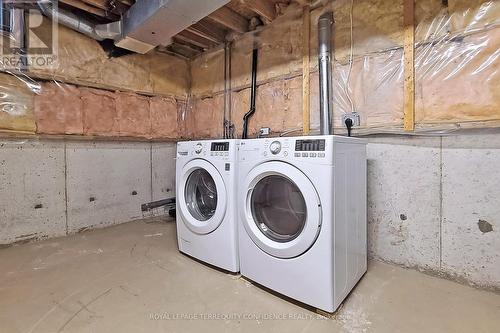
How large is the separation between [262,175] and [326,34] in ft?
4.38

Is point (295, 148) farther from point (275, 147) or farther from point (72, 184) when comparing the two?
point (72, 184)

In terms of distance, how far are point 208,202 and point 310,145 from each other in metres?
1.13

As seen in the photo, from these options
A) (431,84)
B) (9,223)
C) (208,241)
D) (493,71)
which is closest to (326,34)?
(431,84)

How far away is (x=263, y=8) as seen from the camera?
2.30m

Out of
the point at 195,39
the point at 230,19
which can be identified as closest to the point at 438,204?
the point at 230,19

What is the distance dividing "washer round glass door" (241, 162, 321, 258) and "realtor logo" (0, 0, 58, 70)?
2.29 m

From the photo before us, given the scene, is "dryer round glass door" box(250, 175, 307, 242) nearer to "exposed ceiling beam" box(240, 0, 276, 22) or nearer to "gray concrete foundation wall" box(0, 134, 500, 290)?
"gray concrete foundation wall" box(0, 134, 500, 290)

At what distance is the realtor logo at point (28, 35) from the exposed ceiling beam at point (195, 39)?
3.67ft

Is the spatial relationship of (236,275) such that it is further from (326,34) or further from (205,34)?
(205,34)

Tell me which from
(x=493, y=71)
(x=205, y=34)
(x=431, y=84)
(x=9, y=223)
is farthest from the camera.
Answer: (x=205, y=34)

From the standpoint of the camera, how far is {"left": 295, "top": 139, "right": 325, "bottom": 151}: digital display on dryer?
51.9 inches

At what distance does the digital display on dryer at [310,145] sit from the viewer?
4.33 ft

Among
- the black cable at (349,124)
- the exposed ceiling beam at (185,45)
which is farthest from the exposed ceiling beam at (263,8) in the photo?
the black cable at (349,124)

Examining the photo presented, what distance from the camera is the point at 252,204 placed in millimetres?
1660
